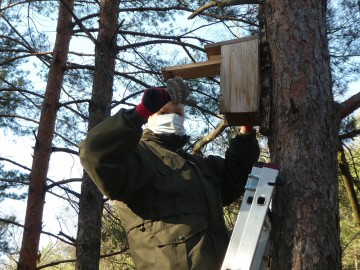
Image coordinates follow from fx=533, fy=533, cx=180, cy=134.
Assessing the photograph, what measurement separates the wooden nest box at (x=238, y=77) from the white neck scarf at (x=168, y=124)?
0.24 meters

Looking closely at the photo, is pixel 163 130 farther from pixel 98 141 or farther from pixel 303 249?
pixel 303 249

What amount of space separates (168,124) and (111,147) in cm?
51

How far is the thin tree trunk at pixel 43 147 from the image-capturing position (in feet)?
22.1

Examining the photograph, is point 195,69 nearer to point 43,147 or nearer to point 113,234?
point 43,147

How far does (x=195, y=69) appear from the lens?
2.67 meters

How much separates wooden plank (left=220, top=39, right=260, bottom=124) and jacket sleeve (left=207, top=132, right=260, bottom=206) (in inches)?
10.7

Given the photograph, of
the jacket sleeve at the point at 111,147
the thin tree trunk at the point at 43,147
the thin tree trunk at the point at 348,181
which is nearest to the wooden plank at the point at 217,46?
the jacket sleeve at the point at 111,147

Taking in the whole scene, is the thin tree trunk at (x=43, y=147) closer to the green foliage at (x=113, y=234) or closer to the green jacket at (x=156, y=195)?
the green foliage at (x=113, y=234)

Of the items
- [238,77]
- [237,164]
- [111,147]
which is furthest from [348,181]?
[111,147]

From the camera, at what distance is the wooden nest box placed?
2445mm

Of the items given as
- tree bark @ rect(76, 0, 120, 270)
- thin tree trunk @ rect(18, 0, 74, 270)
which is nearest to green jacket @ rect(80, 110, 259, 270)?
tree bark @ rect(76, 0, 120, 270)

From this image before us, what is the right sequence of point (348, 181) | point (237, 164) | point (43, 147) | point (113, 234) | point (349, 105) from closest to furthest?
point (349, 105) < point (237, 164) < point (348, 181) < point (43, 147) < point (113, 234)

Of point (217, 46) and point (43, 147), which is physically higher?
point (43, 147)

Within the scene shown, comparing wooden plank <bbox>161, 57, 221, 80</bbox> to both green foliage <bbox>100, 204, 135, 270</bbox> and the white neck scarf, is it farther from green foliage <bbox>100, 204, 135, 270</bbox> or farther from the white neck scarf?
green foliage <bbox>100, 204, 135, 270</bbox>
